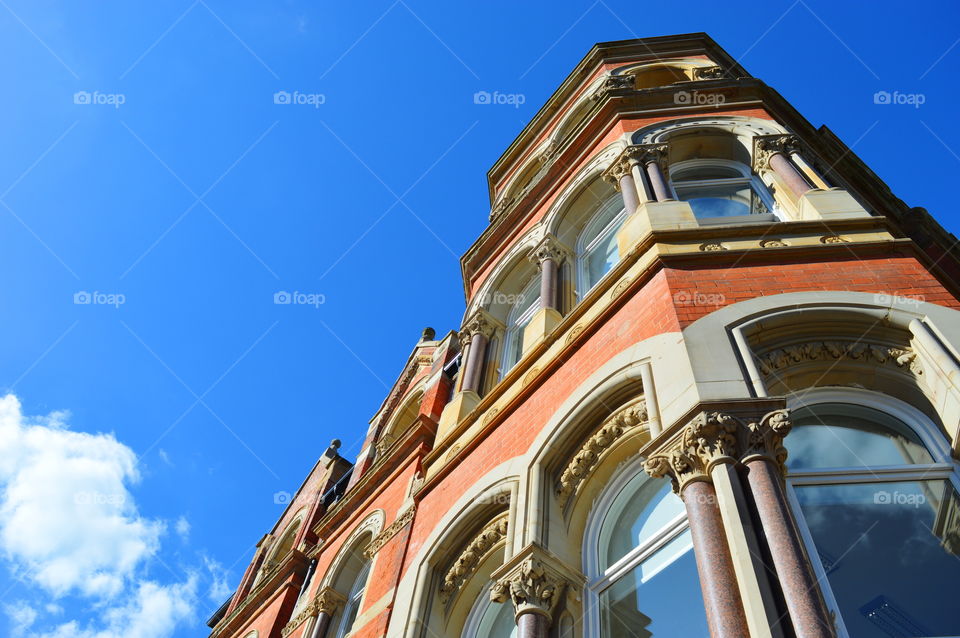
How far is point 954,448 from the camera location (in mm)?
5363

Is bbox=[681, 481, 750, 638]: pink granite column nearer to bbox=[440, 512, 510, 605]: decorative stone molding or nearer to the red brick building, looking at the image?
the red brick building

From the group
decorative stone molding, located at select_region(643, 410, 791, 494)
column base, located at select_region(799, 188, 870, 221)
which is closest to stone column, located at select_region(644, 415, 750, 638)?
decorative stone molding, located at select_region(643, 410, 791, 494)

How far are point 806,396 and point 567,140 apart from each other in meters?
7.75

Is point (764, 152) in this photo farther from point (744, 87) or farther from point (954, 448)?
point (954, 448)

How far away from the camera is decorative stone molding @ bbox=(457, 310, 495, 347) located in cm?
1202

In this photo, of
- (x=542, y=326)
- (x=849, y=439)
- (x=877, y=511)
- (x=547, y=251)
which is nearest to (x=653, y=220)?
(x=542, y=326)

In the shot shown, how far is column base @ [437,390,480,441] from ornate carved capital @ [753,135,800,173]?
4837 millimetres

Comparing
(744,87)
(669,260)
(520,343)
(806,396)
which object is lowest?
(806,396)

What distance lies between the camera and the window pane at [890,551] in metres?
4.65

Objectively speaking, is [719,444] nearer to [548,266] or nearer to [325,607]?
[548,266]

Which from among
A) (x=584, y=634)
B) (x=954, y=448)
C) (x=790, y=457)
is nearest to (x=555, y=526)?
(x=584, y=634)

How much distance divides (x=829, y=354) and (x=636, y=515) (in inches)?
82.2

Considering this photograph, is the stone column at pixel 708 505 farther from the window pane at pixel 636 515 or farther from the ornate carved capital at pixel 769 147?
the ornate carved capital at pixel 769 147

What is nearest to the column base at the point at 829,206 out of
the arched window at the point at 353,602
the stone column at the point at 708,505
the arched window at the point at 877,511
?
the arched window at the point at 877,511
